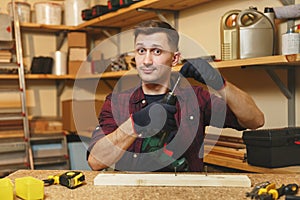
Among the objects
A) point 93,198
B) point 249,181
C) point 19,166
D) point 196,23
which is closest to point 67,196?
point 93,198

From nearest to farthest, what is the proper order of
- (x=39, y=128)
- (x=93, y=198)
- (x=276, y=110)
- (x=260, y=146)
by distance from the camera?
(x=93, y=198) < (x=260, y=146) < (x=276, y=110) < (x=39, y=128)

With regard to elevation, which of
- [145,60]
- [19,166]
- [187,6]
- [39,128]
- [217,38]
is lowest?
[19,166]

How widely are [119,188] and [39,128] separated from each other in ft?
8.66

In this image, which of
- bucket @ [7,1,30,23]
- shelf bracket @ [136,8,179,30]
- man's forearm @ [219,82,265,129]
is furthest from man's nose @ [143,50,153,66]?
bucket @ [7,1,30,23]

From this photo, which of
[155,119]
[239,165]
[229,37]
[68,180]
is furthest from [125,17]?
[68,180]

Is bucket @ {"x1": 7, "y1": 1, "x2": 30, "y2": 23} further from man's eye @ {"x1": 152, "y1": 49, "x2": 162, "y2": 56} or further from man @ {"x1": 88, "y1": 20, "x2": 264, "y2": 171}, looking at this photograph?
man's eye @ {"x1": 152, "y1": 49, "x2": 162, "y2": 56}

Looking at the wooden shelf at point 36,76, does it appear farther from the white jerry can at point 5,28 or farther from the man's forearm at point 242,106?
the man's forearm at point 242,106

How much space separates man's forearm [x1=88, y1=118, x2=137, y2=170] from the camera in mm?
1341

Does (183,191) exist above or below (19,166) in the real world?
above

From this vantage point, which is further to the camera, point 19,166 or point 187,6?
point 19,166

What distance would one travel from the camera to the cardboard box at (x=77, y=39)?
3.62 metres

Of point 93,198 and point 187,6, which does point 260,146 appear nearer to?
point 93,198

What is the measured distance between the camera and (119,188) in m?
1.11

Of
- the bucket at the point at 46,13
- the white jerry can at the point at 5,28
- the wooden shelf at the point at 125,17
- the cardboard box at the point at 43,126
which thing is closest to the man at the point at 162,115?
the wooden shelf at the point at 125,17
